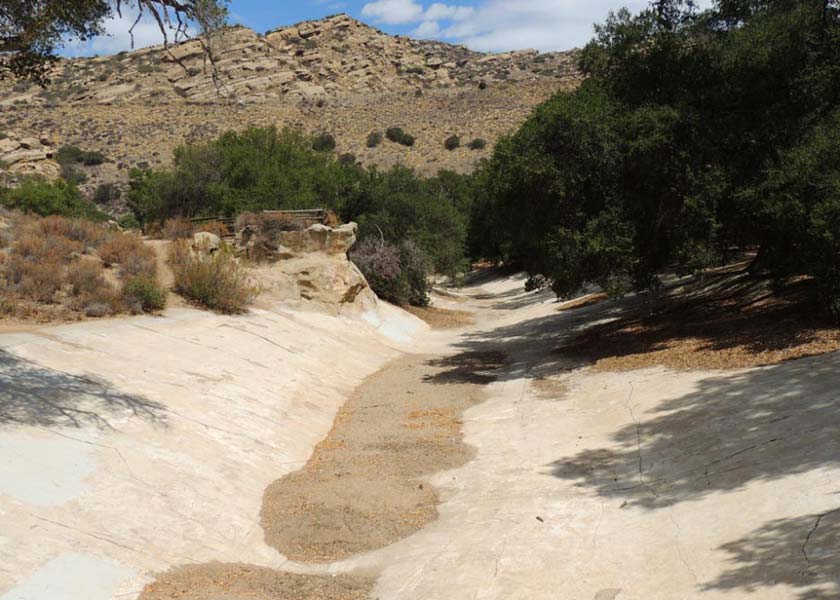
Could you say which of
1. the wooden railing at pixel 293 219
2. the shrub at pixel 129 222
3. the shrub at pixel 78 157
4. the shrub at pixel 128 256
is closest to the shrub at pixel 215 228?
the wooden railing at pixel 293 219

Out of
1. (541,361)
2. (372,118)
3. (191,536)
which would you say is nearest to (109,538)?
(191,536)

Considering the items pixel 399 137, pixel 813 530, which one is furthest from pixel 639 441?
pixel 399 137

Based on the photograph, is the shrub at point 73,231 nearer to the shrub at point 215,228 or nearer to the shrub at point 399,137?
the shrub at point 215,228

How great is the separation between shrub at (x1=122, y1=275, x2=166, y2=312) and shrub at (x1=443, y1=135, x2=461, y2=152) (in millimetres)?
54060

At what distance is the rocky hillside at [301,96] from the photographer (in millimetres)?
64500

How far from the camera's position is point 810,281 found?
16.4 m

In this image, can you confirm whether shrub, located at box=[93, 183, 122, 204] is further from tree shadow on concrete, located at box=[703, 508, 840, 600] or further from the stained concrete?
tree shadow on concrete, located at box=[703, 508, 840, 600]

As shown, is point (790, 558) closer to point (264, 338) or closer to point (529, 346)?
point (264, 338)

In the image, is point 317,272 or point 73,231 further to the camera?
point 317,272

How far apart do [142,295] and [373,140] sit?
53412 mm

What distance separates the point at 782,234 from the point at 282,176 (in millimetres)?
20641

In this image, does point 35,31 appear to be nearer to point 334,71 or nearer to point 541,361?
point 541,361

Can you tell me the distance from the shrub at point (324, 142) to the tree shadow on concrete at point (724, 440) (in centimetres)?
5582

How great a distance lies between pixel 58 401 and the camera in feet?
30.3
